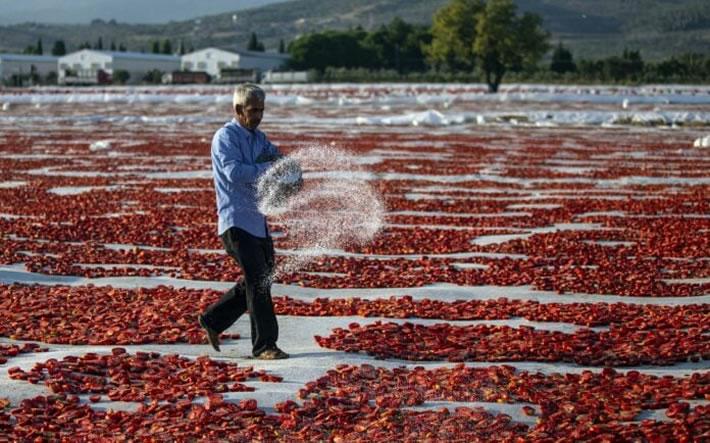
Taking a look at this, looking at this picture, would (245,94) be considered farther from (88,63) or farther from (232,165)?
(88,63)

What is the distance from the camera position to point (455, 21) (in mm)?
98312

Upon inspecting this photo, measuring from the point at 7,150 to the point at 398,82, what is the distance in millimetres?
82166

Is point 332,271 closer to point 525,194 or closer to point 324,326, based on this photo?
point 324,326

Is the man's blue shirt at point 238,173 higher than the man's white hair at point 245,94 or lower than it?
lower

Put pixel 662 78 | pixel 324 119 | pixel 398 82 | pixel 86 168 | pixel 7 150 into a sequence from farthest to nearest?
pixel 398 82
pixel 662 78
pixel 324 119
pixel 7 150
pixel 86 168

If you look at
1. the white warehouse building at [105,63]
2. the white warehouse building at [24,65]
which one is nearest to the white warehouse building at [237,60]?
the white warehouse building at [105,63]

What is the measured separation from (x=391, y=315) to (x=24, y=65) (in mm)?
152128

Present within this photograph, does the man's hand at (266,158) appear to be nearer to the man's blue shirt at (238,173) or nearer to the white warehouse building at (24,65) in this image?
the man's blue shirt at (238,173)

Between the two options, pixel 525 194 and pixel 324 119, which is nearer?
pixel 525 194

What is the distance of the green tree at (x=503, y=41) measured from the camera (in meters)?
92.6

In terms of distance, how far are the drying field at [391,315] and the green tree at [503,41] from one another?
64609mm

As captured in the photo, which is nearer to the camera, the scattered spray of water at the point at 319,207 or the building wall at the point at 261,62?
the scattered spray of water at the point at 319,207

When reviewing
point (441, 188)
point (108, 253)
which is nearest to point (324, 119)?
point (441, 188)

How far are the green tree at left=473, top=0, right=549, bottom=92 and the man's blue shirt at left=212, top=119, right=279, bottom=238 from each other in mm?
84732
